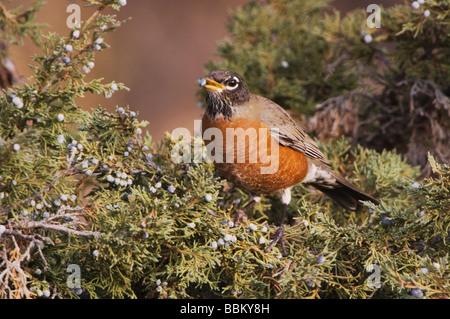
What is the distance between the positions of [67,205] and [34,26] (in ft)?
2.61

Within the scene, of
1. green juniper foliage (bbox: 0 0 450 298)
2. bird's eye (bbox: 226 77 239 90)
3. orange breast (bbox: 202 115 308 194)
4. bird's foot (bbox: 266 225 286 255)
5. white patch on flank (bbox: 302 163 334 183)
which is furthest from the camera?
white patch on flank (bbox: 302 163 334 183)

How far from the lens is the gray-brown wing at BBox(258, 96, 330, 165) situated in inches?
118

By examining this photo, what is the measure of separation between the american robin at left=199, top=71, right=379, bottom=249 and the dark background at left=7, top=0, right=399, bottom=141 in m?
3.36

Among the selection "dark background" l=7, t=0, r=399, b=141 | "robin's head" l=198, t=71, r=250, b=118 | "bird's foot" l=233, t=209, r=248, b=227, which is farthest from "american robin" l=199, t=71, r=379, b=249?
"dark background" l=7, t=0, r=399, b=141

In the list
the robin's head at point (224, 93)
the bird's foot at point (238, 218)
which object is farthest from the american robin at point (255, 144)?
the bird's foot at point (238, 218)

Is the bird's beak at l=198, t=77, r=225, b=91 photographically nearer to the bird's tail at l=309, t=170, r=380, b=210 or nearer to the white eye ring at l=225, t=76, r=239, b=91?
the white eye ring at l=225, t=76, r=239, b=91

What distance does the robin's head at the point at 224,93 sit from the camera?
2.87m

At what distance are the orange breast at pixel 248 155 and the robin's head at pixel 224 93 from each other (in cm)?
7

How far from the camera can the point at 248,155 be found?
2777 mm

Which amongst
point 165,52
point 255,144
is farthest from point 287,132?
point 165,52

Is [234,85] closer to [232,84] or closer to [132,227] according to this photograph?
[232,84]

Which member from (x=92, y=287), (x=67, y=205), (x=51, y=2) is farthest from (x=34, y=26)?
(x=51, y=2)

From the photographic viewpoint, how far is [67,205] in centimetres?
203

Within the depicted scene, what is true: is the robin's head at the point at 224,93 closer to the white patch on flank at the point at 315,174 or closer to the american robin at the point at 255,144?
the american robin at the point at 255,144
